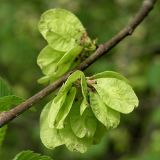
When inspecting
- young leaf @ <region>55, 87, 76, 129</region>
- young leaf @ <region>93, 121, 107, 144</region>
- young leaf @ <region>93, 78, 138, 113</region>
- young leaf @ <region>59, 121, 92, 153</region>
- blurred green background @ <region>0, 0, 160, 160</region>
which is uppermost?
young leaf @ <region>55, 87, 76, 129</region>

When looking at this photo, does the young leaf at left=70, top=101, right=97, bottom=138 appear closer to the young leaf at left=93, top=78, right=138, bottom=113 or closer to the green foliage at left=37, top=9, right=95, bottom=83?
the young leaf at left=93, top=78, right=138, bottom=113

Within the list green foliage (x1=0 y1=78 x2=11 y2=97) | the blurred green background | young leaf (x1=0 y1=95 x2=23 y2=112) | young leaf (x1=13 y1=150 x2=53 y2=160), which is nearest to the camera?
young leaf (x1=13 y1=150 x2=53 y2=160)

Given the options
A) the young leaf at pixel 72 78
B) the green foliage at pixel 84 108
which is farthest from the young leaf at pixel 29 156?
the young leaf at pixel 72 78

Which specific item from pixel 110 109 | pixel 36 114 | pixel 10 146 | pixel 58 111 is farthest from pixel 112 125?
pixel 10 146

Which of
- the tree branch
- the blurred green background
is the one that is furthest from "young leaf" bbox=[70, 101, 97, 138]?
the blurred green background

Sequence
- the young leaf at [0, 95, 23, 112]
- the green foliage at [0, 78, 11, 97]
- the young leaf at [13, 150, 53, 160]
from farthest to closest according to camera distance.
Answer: the green foliage at [0, 78, 11, 97] → the young leaf at [0, 95, 23, 112] → the young leaf at [13, 150, 53, 160]

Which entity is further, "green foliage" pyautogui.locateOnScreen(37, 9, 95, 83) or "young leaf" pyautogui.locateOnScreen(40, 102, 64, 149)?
"green foliage" pyautogui.locateOnScreen(37, 9, 95, 83)

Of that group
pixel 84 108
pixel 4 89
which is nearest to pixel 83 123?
pixel 84 108
